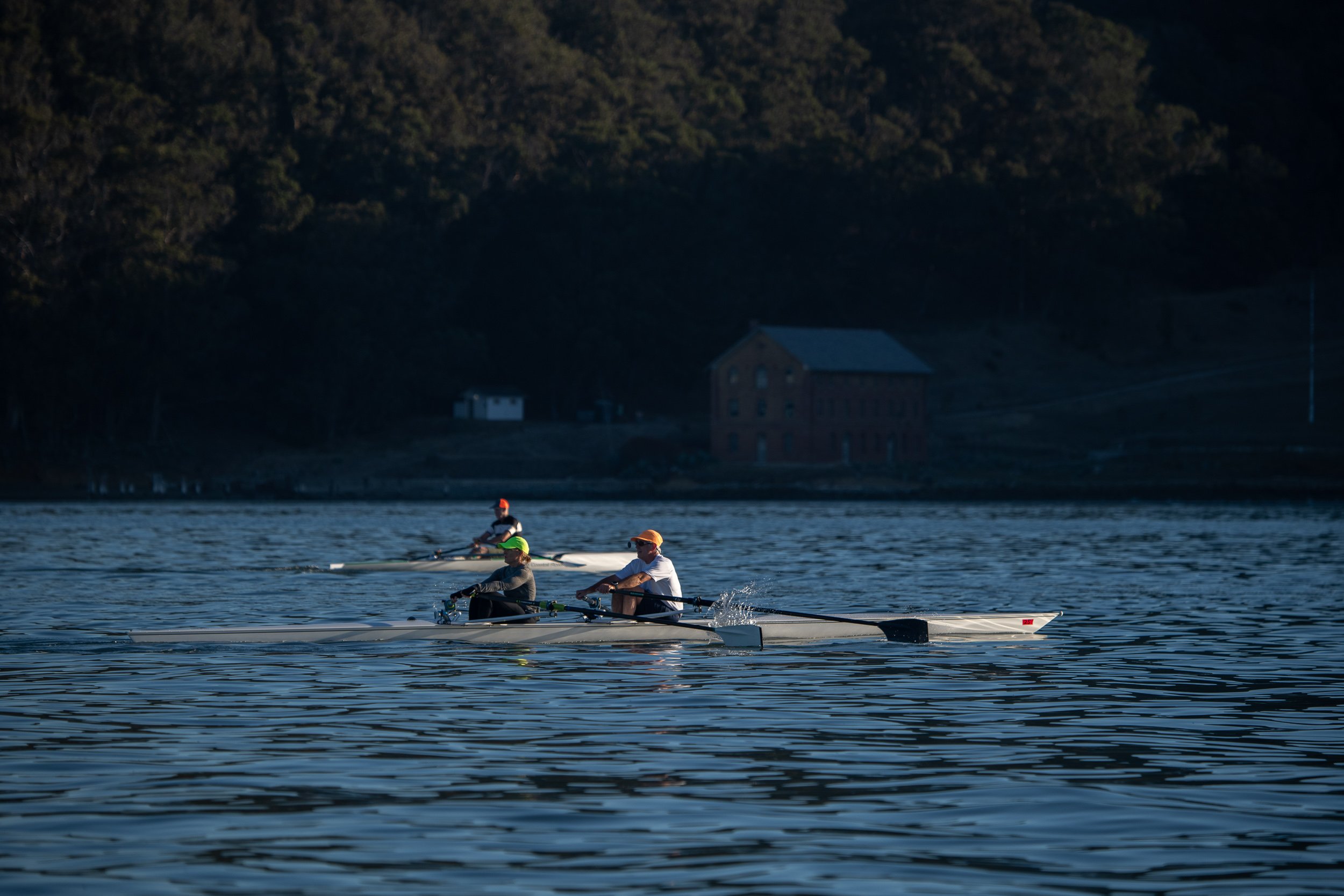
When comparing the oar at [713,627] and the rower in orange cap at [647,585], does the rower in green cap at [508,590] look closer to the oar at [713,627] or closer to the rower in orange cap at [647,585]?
the oar at [713,627]

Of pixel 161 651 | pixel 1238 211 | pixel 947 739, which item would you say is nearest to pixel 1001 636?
pixel 947 739

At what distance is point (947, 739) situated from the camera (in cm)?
1491

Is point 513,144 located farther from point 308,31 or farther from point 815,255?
point 815,255

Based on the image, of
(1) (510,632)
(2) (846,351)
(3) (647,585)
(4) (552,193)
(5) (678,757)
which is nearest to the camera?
(5) (678,757)

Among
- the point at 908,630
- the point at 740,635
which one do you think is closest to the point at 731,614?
the point at 740,635

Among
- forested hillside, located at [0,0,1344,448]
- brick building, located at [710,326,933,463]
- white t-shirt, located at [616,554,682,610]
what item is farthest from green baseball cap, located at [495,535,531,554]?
brick building, located at [710,326,933,463]

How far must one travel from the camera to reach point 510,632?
21.6 m

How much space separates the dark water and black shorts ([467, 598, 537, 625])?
0.44 metres

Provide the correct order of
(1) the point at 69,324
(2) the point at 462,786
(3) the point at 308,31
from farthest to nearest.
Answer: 1. (3) the point at 308,31
2. (1) the point at 69,324
3. (2) the point at 462,786

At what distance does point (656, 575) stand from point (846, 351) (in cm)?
8394

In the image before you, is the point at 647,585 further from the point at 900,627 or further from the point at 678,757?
the point at 678,757

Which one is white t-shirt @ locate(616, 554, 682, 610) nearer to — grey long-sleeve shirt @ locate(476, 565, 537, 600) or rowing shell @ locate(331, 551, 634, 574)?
grey long-sleeve shirt @ locate(476, 565, 537, 600)

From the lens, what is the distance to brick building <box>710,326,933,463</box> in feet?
332

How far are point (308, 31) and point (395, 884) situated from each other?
105960 mm
